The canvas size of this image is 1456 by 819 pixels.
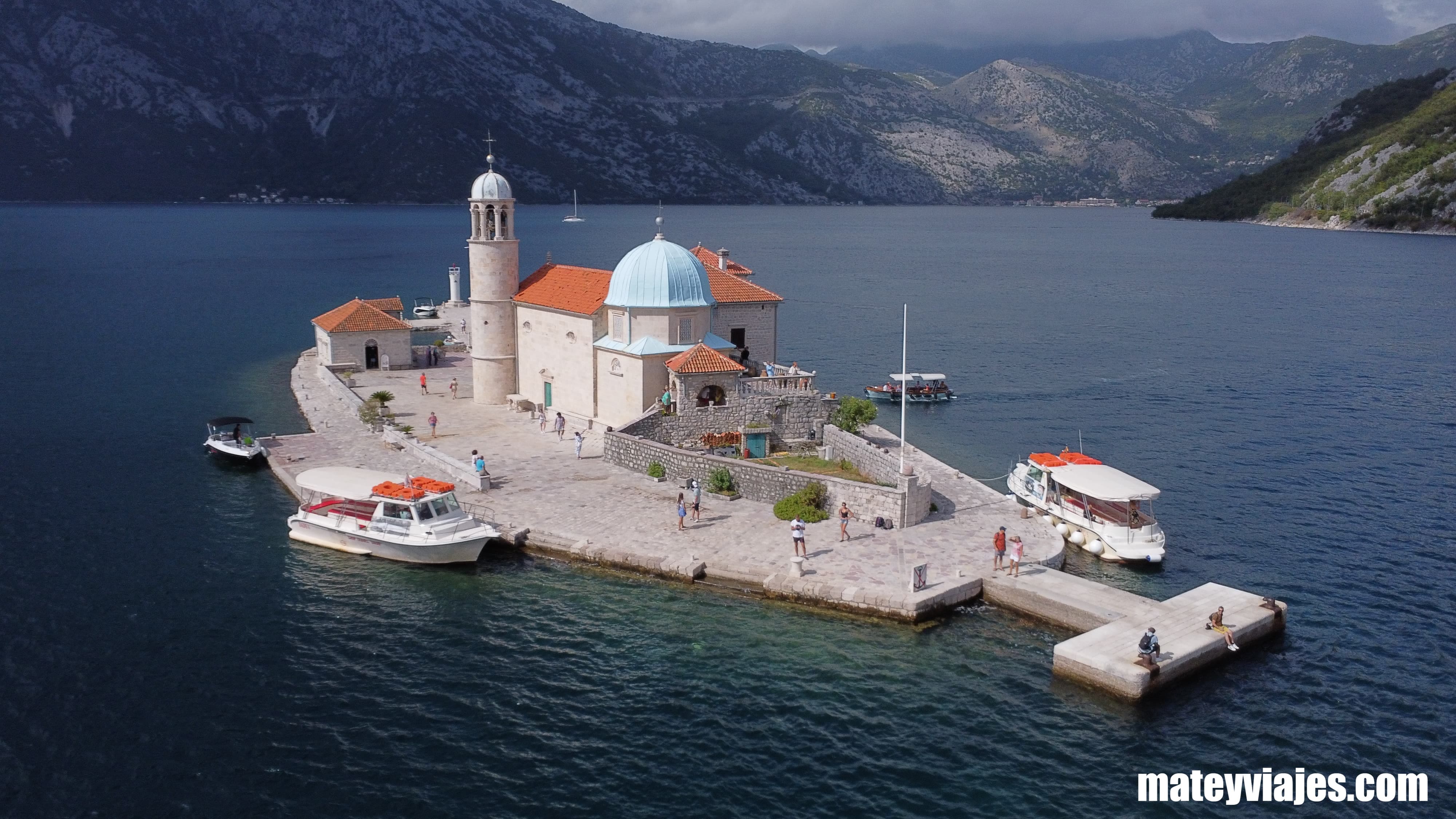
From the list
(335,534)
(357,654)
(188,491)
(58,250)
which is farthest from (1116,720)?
(58,250)

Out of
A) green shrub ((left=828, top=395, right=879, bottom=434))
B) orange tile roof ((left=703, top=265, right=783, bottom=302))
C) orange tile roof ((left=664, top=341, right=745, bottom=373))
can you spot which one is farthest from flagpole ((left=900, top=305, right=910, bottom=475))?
orange tile roof ((left=664, top=341, right=745, bottom=373))

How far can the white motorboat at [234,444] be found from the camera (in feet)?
143

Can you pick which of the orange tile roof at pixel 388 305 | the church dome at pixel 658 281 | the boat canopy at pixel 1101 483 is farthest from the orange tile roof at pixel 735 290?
the orange tile roof at pixel 388 305

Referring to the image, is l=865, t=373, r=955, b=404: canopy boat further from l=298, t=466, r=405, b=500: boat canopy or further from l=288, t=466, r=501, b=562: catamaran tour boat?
l=298, t=466, r=405, b=500: boat canopy

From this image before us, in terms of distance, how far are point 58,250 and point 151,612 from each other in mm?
141455

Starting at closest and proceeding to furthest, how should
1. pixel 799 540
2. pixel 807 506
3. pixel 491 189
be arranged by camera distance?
pixel 799 540, pixel 807 506, pixel 491 189

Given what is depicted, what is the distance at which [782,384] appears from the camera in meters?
44.7

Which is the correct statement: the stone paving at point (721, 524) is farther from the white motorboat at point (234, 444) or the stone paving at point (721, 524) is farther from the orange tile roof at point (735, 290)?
the orange tile roof at point (735, 290)

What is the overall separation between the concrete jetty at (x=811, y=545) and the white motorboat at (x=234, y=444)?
87 cm

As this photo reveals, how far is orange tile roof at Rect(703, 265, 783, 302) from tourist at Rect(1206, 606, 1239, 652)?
25.4 m

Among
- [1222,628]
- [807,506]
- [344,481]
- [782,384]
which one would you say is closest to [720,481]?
[807,506]

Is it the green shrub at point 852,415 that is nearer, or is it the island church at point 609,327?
the green shrub at point 852,415

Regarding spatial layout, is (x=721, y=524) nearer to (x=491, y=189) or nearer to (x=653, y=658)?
(x=653, y=658)

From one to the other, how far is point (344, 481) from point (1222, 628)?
27999 mm
